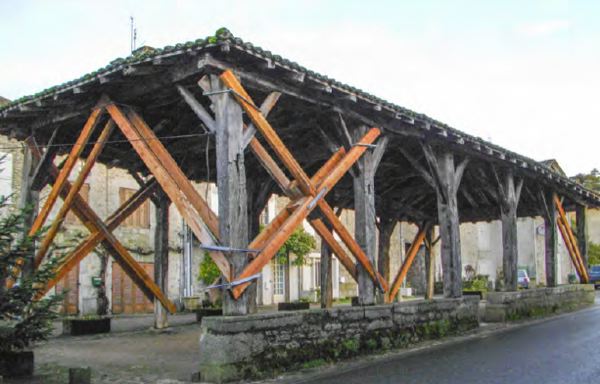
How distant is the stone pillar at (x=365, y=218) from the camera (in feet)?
34.8

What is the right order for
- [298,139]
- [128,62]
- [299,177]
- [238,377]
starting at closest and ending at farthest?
[238,377], [128,62], [299,177], [298,139]

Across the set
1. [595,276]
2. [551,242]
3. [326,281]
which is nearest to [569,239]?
[551,242]

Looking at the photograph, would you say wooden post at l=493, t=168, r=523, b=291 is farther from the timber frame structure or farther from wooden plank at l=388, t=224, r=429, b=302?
wooden plank at l=388, t=224, r=429, b=302

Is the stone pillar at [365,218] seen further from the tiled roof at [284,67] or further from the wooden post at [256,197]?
the wooden post at [256,197]

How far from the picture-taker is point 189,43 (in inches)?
313

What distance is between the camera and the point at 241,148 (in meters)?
8.14

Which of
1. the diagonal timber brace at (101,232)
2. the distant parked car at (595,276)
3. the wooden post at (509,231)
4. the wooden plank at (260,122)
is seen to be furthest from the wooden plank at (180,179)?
the distant parked car at (595,276)

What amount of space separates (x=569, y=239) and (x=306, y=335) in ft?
45.2

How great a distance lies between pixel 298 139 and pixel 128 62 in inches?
182

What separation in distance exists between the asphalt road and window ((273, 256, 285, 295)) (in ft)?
51.3

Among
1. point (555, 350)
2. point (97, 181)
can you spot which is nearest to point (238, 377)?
point (555, 350)

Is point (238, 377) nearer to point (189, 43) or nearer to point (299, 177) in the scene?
point (299, 177)

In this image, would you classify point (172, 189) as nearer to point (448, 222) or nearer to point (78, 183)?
point (78, 183)

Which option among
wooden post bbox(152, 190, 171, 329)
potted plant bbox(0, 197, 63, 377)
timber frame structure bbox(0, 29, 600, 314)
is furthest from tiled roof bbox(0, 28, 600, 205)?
wooden post bbox(152, 190, 171, 329)
